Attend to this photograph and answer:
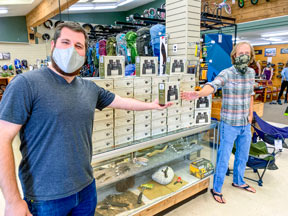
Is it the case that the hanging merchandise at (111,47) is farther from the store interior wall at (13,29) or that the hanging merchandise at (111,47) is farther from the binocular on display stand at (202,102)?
the store interior wall at (13,29)

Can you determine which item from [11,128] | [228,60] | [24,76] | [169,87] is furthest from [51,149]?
[228,60]

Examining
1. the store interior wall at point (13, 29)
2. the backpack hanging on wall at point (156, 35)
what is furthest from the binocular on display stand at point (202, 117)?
the store interior wall at point (13, 29)

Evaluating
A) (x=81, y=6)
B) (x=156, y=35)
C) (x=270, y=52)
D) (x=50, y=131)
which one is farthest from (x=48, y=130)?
(x=270, y=52)

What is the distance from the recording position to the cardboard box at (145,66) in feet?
6.84

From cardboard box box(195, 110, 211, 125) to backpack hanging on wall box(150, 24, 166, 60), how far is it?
1330 millimetres

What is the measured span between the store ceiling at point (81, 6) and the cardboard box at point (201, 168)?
4.37m

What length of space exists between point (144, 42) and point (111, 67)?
190 centimetres

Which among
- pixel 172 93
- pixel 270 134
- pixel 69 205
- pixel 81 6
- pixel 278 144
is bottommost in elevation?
pixel 278 144

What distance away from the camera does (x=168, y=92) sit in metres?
1.92

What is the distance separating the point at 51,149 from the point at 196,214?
2037mm

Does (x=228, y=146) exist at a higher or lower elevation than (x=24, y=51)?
lower

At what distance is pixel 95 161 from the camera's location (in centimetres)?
178

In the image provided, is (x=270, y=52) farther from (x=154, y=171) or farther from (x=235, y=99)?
(x=154, y=171)

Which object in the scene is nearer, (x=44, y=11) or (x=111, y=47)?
(x=111, y=47)
